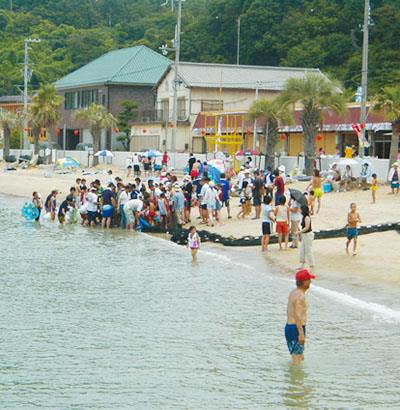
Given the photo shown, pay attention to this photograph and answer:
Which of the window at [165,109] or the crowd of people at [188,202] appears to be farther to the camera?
the window at [165,109]

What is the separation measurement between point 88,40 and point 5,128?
40.5m

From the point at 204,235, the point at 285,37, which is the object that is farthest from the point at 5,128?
the point at 204,235

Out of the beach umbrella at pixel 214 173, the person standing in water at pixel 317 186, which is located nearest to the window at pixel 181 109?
the beach umbrella at pixel 214 173

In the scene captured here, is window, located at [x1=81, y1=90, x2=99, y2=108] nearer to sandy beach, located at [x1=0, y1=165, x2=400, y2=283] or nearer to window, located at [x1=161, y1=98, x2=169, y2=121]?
window, located at [x1=161, y1=98, x2=169, y2=121]

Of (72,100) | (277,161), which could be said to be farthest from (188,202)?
(72,100)

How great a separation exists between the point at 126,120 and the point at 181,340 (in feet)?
186

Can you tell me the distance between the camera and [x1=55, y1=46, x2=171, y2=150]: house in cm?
7444

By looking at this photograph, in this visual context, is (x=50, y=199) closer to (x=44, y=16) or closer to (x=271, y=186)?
(x=271, y=186)

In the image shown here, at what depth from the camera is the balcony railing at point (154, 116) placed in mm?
63281

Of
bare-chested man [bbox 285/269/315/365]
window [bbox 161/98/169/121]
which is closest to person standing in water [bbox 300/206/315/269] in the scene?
bare-chested man [bbox 285/269/315/365]

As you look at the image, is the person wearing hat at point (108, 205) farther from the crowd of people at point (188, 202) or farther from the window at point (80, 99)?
the window at point (80, 99)

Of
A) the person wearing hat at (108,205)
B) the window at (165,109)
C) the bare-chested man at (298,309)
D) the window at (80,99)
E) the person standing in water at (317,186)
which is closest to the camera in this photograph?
the bare-chested man at (298,309)

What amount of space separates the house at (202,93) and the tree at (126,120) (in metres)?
3.00

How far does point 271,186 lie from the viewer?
93.6ft
